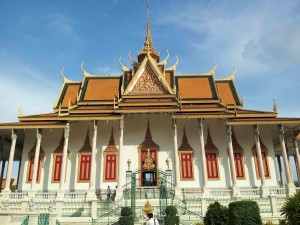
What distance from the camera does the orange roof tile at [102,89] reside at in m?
21.7

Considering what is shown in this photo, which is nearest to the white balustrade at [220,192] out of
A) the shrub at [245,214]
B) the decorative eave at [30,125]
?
the shrub at [245,214]

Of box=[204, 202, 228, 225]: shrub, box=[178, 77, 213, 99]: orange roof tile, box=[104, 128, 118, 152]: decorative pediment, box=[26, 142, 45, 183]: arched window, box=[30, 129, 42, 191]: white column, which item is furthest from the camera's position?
box=[178, 77, 213, 99]: orange roof tile

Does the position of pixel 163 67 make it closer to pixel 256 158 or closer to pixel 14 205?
pixel 256 158

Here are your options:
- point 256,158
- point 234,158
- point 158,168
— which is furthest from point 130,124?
point 256,158

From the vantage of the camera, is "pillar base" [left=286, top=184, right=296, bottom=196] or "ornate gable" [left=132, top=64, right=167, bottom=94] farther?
"ornate gable" [left=132, top=64, right=167, bottom=94]

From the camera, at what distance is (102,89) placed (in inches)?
883

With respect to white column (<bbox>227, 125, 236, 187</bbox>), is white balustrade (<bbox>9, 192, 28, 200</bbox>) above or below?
below

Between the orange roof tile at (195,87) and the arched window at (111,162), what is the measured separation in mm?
6432

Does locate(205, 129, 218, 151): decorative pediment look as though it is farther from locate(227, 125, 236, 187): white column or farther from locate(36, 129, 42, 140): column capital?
locate(36, 129, 42, 140): column capital

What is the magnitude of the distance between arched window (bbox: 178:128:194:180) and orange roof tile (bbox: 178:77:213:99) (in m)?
3.60

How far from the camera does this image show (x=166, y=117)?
2028cm

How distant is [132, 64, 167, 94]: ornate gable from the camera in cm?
2072

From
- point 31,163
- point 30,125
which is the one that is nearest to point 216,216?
point 30,125

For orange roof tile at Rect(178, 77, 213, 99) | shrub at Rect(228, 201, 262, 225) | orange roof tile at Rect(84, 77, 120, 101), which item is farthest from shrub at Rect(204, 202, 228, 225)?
orange roof tile at Rect(84, 77, 120, 101)
